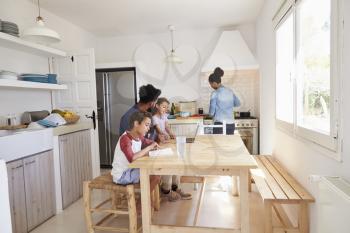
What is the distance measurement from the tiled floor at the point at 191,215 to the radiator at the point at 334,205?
39.4 inches

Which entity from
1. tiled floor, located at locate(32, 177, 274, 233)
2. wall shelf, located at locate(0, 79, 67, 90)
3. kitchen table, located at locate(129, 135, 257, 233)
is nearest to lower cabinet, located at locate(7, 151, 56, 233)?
tiled floor, located at locate(32, 177, 274, 233)

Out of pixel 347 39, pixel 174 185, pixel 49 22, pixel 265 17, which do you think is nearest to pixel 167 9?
pixel 265 17

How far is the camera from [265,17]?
3.34 meters

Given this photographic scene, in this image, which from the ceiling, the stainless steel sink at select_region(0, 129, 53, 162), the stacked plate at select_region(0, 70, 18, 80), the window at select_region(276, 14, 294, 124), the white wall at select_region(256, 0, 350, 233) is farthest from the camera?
the ceiling

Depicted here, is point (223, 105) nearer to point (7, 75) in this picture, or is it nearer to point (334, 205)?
point (334, 205)

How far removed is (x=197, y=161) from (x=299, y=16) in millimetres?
1537

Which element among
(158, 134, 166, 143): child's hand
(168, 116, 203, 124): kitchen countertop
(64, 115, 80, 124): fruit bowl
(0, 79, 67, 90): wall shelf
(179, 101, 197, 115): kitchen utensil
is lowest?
(158, 134, 166, 143): child's hand

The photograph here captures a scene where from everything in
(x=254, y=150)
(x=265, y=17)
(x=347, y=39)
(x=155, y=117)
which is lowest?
(x=254, y=150)

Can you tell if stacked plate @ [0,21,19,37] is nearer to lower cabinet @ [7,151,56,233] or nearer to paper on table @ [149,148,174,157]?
lower cabinet @ [7,151,56,233]

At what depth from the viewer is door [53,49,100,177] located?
332cm

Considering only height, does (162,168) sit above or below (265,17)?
below

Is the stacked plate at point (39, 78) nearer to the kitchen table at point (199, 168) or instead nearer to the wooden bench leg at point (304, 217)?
the kitchen table at point (199, 168)

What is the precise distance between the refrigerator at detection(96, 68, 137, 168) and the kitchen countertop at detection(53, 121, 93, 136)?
1.16 meters

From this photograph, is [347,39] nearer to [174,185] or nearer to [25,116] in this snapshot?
[174,185]
